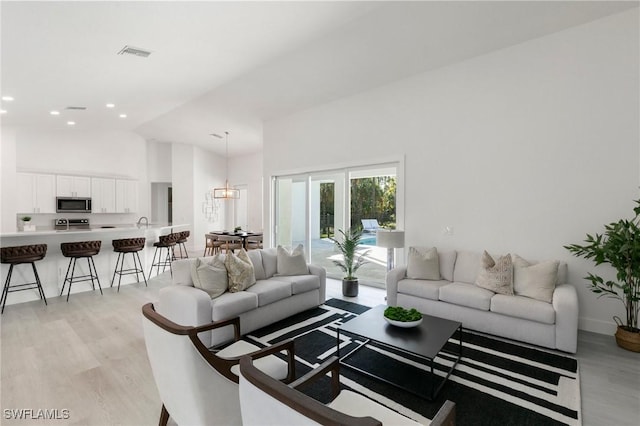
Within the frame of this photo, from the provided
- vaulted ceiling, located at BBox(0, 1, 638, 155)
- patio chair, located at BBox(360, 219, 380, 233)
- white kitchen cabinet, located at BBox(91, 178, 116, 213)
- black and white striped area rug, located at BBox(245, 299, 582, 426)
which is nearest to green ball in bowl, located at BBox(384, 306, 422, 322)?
black and white striped area rug, located at BBox(245, 299, 582, 426)

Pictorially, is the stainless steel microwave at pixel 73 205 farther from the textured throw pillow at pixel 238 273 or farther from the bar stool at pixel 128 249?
the textured throw pillow at pixel 238 273

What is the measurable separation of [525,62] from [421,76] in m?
1.41

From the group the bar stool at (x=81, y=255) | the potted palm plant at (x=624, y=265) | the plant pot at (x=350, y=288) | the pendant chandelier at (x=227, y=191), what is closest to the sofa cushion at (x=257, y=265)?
the plant pot at (x=350, y=288)

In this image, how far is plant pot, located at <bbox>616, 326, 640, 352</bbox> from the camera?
308 centimetres

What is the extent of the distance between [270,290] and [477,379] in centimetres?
227

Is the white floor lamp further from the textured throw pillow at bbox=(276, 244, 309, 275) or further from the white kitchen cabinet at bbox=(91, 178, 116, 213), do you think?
the white kitchen cabinet at bbox=(91, 178, 116, 213)

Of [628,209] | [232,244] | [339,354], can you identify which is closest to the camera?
[339,354]

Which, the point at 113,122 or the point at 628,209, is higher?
the point at 113,122

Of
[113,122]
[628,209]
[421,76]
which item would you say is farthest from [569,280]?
[113,122]

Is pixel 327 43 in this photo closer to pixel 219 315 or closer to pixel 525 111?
pixel 525 111

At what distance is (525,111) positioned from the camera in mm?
4000

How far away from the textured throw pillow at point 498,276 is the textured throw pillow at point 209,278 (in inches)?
122

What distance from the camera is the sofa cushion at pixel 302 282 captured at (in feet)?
13.3

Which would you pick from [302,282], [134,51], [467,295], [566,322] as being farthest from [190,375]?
[134,51]
